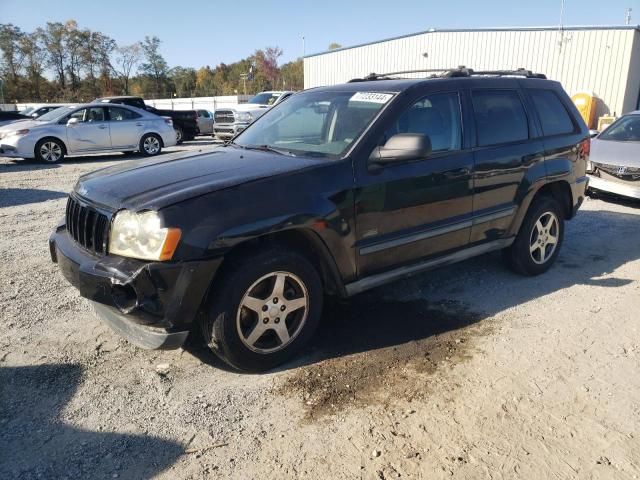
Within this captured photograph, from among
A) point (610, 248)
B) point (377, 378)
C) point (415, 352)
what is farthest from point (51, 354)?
point (610, 248)

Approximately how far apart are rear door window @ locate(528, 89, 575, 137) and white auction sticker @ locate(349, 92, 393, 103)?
186 cm

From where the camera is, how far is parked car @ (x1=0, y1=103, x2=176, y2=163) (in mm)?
12903

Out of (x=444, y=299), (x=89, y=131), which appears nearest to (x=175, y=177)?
(x=444, y=299)

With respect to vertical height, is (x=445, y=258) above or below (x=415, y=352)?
above

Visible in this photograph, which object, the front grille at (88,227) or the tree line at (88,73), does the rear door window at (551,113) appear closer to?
the front grille at (88,227)

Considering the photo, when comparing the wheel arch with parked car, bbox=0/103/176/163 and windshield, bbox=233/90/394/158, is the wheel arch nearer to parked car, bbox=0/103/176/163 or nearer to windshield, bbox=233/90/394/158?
parked car, bbox=0/103/176/163

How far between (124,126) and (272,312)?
12618 millimetres

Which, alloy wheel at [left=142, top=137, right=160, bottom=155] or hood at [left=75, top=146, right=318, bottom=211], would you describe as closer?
hood at [left=75, top=146, right=318, bottom=211]

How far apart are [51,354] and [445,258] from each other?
3044mm

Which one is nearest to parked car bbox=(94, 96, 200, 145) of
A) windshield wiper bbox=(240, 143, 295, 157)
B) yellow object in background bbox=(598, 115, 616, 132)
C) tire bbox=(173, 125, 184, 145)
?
tire bbox=(173, 125, 184, 145)

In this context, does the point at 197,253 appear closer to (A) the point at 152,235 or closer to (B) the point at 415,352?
(A) the point at 152,235

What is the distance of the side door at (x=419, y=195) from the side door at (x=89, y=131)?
39.3 ft

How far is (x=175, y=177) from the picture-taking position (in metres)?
3.30

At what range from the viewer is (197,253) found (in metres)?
2.84
